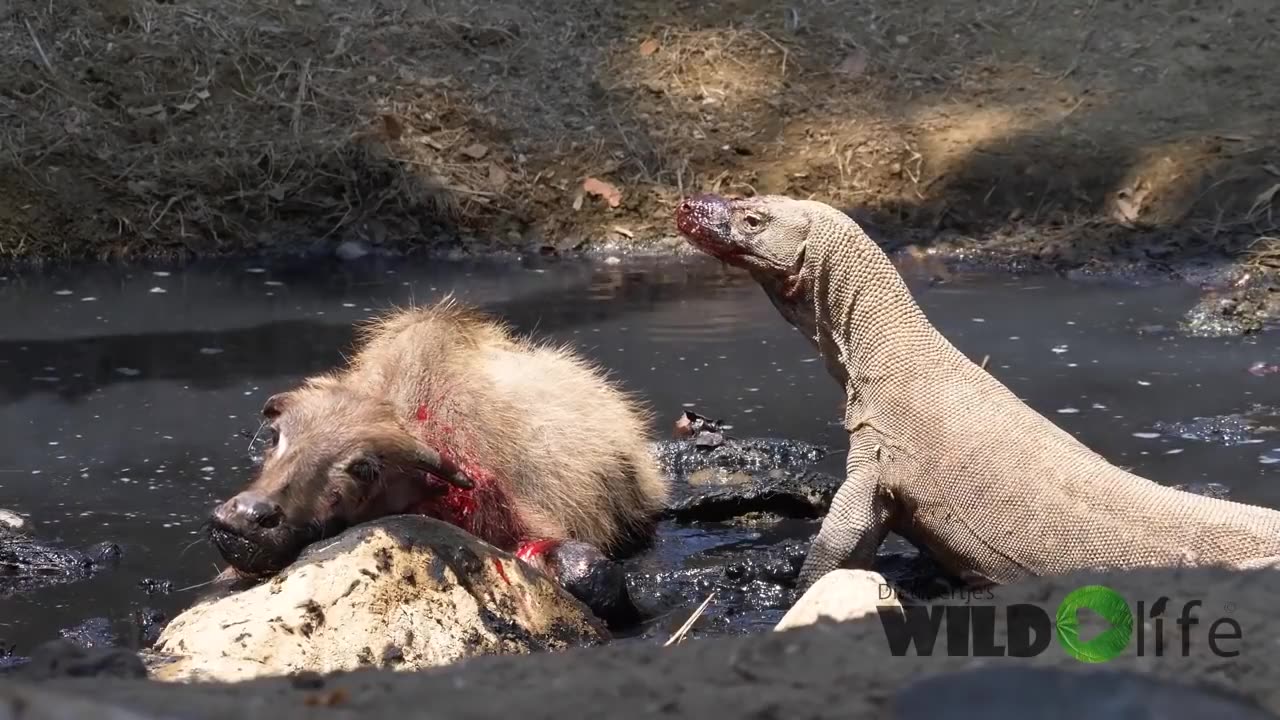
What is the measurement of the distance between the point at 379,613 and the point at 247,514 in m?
0.70

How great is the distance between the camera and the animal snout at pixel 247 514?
5074 millimetres

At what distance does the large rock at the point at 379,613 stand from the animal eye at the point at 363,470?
47 centimetres

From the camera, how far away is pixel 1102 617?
Result: 2666 mm

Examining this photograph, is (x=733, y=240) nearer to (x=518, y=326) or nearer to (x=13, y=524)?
(x=13, y=524)

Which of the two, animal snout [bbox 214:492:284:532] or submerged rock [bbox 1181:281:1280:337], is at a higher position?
submerged rock [bbox 1181:281:1280:337]

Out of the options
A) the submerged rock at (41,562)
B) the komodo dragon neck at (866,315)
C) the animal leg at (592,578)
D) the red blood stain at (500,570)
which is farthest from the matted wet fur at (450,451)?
the komodo dragon neck at (866,315)

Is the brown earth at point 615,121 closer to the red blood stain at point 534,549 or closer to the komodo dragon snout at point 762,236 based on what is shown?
the komodo dragon snout at point 762,236

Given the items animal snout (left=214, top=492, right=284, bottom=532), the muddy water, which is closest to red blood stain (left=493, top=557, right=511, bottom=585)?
animal snout (left=214, top=492, right=284, bottom=532)

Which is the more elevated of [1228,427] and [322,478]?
[1228,427]

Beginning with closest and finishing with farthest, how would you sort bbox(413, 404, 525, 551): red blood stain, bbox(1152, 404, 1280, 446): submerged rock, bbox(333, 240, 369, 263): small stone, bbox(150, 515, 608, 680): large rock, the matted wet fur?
bbox(150, 515, 608, 680): large rock
the matted wet fur
bbox(413, 404, 525, 551): red blood stain
bbox(1152, 404, 1280, 446): submerged rock
bbox(333, 240, 369, 263): small stone

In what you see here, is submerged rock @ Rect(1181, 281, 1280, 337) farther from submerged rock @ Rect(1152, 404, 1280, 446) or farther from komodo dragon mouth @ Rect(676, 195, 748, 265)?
komodo dragon mouth @ Rect(676, 195, 748, 265)

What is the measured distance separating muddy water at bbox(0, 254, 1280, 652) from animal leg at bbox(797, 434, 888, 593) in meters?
0.24

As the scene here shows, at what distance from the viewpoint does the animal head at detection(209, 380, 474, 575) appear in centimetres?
512

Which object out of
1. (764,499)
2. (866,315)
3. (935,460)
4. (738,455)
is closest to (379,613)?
(935,460)
